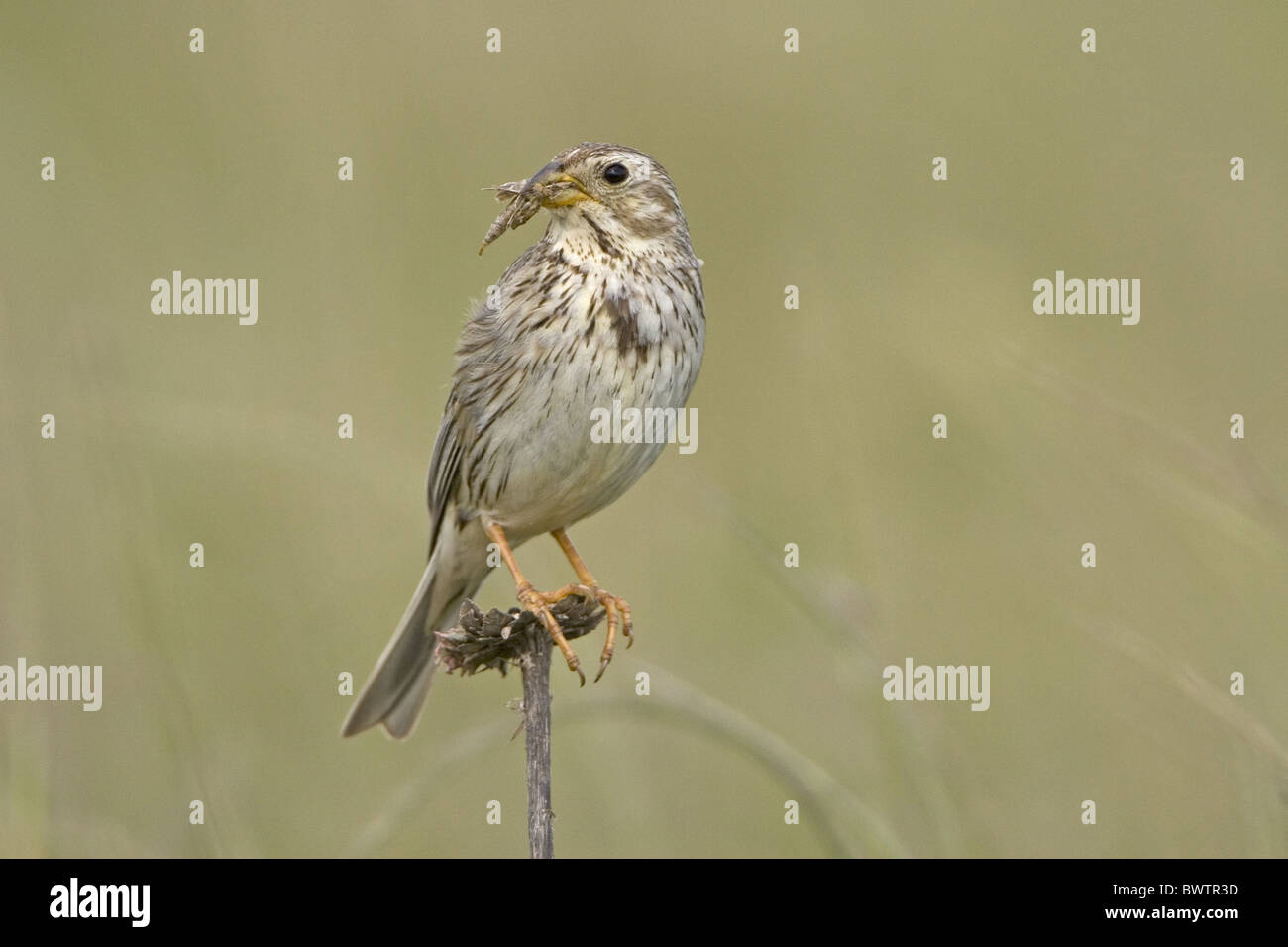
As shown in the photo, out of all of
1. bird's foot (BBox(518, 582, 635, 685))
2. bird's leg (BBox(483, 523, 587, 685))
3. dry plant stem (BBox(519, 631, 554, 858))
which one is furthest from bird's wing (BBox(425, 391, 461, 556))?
dry plant stem (BBox(519, 631, 554, 858))

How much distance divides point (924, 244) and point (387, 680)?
407 centimetres

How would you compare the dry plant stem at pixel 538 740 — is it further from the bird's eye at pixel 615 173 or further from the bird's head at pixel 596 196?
the bird's eye at pixel 615 173

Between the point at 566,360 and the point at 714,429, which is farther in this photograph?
the point at 714,429

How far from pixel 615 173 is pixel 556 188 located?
208mm

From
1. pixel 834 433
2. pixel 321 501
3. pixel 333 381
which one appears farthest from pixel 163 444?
pixel 834 433

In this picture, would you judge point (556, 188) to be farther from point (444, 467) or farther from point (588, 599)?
point (588, 599)

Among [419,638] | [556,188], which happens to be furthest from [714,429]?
[556,188]

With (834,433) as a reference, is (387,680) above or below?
below

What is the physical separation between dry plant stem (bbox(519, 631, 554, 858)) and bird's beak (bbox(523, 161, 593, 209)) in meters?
1.84

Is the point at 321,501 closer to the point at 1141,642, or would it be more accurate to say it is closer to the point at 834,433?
the point at 834,433

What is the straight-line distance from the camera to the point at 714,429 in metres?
8.70

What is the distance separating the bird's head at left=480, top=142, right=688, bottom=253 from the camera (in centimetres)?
560

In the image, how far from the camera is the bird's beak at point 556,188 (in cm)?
558

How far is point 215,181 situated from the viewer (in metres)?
9.12
